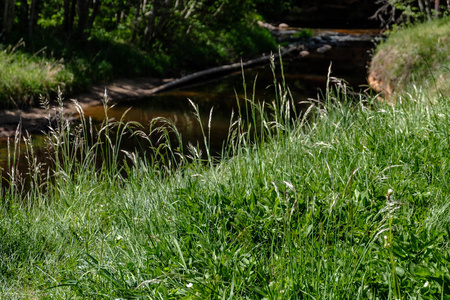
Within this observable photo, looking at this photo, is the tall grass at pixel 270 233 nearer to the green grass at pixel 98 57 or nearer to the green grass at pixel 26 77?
the green grass at pixel 26 77

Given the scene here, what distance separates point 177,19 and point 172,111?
5.46 m

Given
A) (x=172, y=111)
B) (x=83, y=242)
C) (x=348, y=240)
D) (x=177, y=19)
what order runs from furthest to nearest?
(x=177, y=19), (x=172, y=111), (x=83, y=242), (x=348, y=240)

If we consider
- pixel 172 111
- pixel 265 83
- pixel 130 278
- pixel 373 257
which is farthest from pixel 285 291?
pixel 265 83

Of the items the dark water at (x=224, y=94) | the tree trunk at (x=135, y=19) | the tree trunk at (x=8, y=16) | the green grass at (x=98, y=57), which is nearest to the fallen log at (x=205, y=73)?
the dark water at (x=224, y=94)

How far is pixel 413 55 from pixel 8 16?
27.9ft

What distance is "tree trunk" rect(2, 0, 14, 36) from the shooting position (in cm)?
1104

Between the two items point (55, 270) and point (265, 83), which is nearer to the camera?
point (55, 270)

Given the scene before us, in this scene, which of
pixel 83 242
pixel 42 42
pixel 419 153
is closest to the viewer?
pixel 83 242

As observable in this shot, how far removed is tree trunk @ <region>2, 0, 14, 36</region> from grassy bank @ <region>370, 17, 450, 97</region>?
770 centimetres

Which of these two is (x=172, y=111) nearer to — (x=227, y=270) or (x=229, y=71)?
(x=229, y=71)

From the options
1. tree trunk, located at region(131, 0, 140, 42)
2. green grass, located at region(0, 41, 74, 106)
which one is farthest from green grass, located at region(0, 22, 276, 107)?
tree trunk, located at region(131, 0, 140, 42)

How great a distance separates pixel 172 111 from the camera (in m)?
11.4

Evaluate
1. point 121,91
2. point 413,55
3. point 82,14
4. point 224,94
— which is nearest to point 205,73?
point 224,94

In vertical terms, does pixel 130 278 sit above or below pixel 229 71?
above
